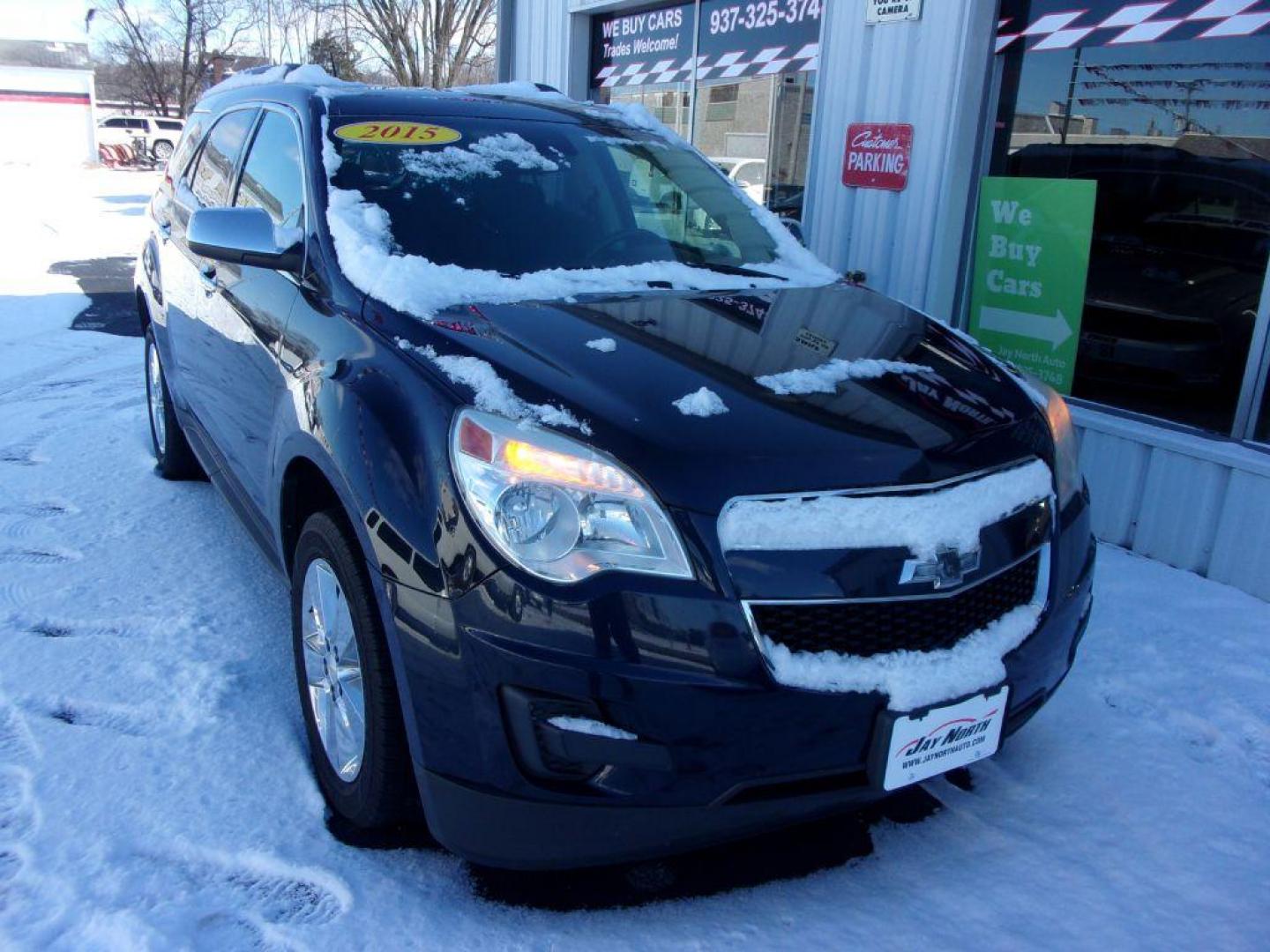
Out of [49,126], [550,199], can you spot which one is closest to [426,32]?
[550,199]

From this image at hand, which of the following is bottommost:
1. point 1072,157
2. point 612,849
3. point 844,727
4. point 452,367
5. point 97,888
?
point 97,888

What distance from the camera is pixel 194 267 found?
3910mm

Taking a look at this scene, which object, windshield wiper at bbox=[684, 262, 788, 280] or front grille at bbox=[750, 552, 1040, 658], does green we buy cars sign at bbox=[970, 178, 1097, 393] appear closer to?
windshield wiper at bbox=[684, 262, 788, 280]

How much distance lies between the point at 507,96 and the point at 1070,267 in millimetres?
2800

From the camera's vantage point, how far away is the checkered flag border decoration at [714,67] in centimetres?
673

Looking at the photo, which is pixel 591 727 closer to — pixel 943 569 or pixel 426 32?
pixel 943 569

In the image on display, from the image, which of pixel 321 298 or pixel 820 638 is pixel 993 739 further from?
pixel 321 298

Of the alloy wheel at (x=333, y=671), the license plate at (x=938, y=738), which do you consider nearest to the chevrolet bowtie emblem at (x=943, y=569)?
the license plate at (x=938, y=738)

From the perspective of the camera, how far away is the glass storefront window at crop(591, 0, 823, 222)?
22.2 ft

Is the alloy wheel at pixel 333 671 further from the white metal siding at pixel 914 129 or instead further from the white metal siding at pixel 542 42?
the white metal siding at pixel 542 42

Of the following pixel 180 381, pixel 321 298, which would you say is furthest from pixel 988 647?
pixel 180 381

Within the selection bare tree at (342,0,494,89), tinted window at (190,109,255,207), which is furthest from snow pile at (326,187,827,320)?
bare tree at (342,0,494,89)

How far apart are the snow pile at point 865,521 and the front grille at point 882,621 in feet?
0.37

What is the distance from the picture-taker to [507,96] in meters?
3.93
